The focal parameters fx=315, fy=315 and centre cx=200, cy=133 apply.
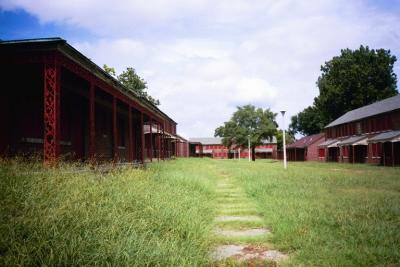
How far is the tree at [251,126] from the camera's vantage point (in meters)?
52.2

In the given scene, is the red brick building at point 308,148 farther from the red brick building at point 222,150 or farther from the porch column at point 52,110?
the porch column at point 52,110

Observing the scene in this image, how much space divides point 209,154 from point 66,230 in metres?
87.1

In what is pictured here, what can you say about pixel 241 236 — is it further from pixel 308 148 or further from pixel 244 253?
A: pixel 308 148

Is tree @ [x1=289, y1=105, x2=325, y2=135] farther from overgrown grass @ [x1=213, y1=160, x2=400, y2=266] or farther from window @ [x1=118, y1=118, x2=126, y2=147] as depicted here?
overgrown grass @ [x1=213, y1=160, x2=400, y2=266]

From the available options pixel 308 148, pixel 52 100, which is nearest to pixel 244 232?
pixel 52 100

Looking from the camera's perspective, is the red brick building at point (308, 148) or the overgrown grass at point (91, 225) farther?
the red brick building at point (308, 148)

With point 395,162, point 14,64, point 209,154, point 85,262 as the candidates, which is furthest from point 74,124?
point 209,154

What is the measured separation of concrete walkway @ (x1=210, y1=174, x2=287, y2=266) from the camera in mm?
4105

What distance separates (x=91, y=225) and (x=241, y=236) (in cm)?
237

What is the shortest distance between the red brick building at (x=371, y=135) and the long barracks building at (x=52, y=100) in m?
23.5

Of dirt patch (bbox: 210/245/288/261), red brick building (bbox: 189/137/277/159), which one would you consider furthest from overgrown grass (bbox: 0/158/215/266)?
red brick building (bbox: 189/137/277/159)

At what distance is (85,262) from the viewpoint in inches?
122

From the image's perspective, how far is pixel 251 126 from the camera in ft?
176

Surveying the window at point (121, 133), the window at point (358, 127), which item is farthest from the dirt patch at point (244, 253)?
the window at point (358, 127)
